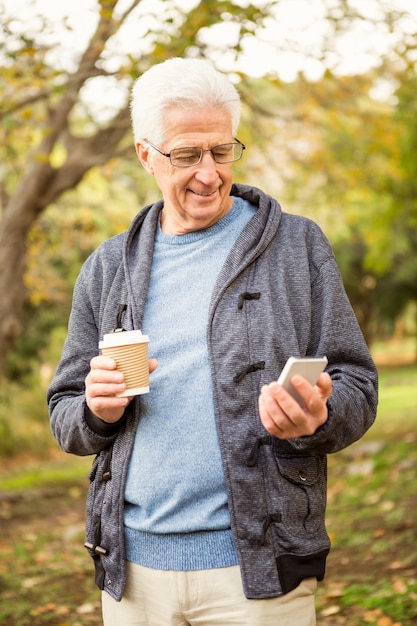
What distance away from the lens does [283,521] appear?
7.04ft

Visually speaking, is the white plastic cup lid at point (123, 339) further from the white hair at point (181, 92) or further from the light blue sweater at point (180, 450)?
the white hair at point (181, 92)

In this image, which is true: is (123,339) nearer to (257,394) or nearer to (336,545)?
(257,394)

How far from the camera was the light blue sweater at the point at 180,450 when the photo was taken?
2176 mm

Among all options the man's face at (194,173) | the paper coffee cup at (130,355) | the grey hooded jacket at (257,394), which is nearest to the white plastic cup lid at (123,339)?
the paper coffee cup at (130,355)

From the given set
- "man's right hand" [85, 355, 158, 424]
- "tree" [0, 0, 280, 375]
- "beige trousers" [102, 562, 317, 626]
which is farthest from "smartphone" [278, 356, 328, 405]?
"tree" [0, 0, 280, 375]

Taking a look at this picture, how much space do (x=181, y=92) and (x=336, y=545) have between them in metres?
5.19

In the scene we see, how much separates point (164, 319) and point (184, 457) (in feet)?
Answer: 1.34

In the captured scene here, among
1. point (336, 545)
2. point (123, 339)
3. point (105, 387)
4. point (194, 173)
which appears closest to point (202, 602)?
point (105, 387)

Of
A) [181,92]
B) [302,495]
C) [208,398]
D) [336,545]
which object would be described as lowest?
[336,545]

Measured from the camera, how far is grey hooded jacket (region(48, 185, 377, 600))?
6.99 ft

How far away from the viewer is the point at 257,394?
2.20 meters

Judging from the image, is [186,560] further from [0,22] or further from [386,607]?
[0,22]

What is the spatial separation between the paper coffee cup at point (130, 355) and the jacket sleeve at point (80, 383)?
0.22 m

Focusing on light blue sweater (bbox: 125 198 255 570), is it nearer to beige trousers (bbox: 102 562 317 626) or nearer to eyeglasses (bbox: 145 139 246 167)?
beige trousers (bbox: 102 562 317 626)
